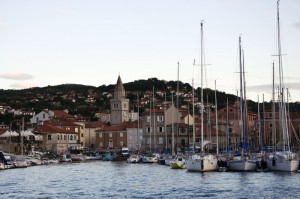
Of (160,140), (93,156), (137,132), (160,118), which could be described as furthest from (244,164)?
(137,132)

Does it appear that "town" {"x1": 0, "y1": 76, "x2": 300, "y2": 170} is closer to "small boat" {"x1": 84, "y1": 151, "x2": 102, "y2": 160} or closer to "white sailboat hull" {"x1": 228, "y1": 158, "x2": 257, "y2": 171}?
"small boat" {"x1": 84, "y1": 151, "x2": 102, "y2": 160}

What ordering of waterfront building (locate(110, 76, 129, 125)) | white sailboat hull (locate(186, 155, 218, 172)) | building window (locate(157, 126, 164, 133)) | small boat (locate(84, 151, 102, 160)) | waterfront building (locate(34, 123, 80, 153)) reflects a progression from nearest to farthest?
white sailboat hull (locate(186, 155, 218, 172)) < small boat (locate(84, 151, 102, 160)) < building window (locate(157, 126, 164, 133)) < waterfront building (locate(34, 123, 80, 153)) < waterfront building (locate(110, 76, 129, 125))

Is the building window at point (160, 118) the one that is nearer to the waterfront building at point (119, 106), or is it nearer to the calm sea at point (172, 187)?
the waterfront building at point (119, 106)

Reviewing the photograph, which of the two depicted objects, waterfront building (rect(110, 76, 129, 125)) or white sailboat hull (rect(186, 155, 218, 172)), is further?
waterfront building (rect(110, 76, 129, 125))

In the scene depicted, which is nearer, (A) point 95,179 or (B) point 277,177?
(B) point 277,177

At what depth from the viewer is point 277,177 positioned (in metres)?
48.2

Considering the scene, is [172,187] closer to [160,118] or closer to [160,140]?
[160,140]

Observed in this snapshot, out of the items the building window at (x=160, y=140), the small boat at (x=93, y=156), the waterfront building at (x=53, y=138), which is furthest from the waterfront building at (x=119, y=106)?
the building window at (x=160, y=140)

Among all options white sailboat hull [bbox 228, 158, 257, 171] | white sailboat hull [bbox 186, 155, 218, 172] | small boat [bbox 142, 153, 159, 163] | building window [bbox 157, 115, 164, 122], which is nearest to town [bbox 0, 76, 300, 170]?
building window [bbox 157, 115, 164, 122]

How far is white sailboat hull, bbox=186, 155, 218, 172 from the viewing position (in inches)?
2153

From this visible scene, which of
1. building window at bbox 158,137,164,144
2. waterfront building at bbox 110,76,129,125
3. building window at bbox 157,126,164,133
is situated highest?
waterfront building at bbox 110,76,129,125

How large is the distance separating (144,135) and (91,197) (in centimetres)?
7746

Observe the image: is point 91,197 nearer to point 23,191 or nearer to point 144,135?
point 23,191

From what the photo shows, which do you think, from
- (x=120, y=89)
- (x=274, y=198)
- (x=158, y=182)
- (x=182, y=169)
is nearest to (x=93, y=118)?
(x=120, y=89)
